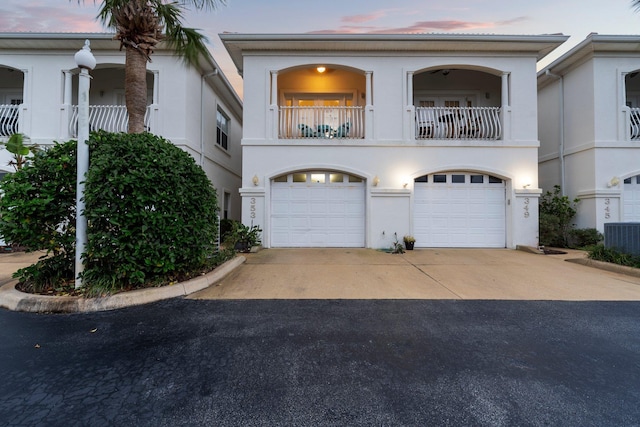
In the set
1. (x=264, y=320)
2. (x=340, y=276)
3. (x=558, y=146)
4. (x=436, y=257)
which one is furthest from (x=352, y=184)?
(x=558, y=146)

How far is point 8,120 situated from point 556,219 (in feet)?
61.4

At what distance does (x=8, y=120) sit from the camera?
359 inches

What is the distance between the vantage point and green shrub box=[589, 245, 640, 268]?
584cm


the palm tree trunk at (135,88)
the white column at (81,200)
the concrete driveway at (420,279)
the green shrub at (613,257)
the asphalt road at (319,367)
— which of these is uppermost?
the palm tree trunk at (135,88)

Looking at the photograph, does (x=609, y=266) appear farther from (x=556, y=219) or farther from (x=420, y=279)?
(x=420, y=279)

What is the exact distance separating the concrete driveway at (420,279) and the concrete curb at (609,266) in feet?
0.51

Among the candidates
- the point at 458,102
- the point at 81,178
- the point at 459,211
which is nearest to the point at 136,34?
the point at 81,178

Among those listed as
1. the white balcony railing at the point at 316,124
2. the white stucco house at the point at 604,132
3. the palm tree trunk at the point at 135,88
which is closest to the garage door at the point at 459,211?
the white balcony railing at the point at 316,124

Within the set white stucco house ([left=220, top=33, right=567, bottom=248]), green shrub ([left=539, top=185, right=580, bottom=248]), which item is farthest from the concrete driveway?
green shrub ([left=539, top=185, right=580, bottom=248])

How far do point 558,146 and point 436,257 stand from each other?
7.86m

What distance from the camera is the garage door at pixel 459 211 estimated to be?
9.04 m

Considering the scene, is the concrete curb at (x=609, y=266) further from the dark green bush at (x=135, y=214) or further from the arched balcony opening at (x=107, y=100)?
the arched balcony opening at (x=107, y=100)

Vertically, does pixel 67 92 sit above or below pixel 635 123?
above

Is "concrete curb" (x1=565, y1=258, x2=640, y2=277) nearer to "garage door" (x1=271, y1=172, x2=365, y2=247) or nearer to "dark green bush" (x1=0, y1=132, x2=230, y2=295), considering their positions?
"garage door" (x1=271, y1=172, x2=365, y2=247)
